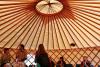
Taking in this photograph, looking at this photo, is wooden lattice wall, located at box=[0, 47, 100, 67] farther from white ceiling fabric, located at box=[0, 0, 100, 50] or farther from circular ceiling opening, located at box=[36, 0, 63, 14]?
circular ceiling opening, located at box=[36, 0, 63, 14]

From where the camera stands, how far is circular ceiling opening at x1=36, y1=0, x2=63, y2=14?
274 centimetres

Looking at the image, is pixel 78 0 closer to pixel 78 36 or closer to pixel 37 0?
pixel 37 0

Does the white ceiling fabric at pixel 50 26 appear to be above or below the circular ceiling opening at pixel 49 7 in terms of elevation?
below

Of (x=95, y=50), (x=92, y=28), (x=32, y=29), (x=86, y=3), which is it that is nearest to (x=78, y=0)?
(x=86, y=3)

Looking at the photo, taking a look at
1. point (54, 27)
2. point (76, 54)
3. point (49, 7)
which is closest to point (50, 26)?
point (54, 27)

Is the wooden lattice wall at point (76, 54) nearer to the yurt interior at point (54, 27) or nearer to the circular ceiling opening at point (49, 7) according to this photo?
the yurt interior at point (54, 27)

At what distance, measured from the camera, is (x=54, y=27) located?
10.6 ft

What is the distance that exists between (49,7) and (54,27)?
0.43 meters

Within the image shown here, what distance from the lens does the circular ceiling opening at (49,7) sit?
2.74 metres

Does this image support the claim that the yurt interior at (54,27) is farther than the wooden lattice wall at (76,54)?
No

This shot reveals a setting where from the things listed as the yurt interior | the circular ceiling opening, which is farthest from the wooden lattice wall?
the circular ceiling opening

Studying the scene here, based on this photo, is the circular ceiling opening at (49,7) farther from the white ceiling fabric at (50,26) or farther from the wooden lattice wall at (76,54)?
the wooden lattice wall at (76,54)

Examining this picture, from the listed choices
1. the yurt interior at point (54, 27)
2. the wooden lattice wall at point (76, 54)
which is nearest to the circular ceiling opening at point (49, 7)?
the yurt interior at point (54, 27)

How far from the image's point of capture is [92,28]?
3.14 m
